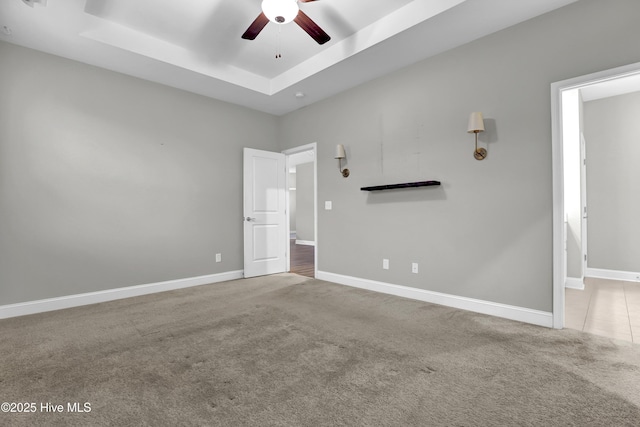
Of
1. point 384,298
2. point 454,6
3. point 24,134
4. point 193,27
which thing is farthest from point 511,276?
point 24,134

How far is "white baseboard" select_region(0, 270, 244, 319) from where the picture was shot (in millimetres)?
3154

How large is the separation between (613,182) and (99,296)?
7.45m

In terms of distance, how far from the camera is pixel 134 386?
182cm

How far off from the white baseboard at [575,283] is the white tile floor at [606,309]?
0.25 feet

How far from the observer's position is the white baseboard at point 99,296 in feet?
10.3

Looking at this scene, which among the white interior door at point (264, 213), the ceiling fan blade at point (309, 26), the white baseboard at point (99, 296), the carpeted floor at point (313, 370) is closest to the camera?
the carpeted floor at point (313, 370)

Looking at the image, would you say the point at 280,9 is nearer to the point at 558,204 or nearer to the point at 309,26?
the point at 309,26

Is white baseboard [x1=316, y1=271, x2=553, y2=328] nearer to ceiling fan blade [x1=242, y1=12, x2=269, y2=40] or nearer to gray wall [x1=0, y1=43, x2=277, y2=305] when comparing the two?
gray wall [x1=0, y1=43, x2=277, y2=305]

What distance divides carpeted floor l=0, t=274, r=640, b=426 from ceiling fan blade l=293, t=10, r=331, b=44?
2659 mm

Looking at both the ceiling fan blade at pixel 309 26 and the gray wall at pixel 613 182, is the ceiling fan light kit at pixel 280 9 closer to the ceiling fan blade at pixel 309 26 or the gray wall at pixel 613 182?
the ceiling fan blade at pixel 309 26

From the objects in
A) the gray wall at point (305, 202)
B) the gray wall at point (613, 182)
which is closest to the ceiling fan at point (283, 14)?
the gray wall at point (613, 182)

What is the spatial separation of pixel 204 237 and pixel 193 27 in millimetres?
2741

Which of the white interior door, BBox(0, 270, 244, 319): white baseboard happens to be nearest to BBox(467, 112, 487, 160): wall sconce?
the white interior door

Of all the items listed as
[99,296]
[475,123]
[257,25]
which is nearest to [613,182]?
[475,123]
